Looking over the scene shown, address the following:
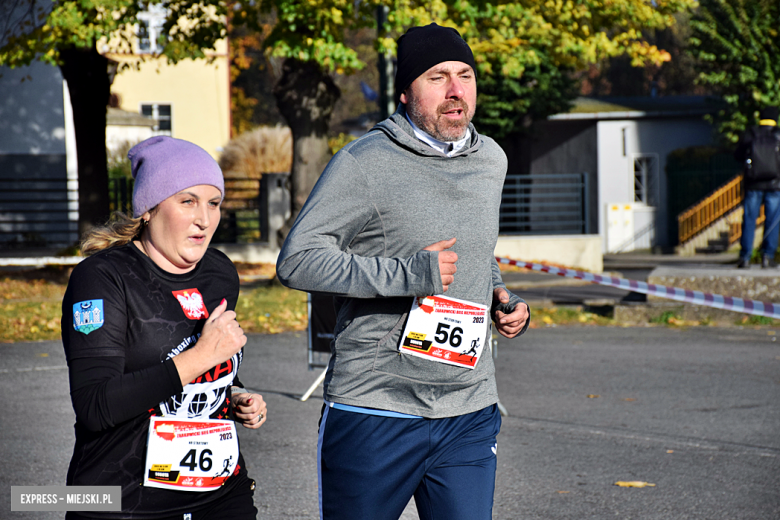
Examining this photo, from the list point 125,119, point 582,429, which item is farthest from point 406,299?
point 125,119

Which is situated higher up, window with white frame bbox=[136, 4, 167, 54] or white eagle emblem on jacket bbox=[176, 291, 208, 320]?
window with white frame bbox=[136, 4, 167, 54]

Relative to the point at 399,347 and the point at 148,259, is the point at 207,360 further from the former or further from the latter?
the point at 399,347

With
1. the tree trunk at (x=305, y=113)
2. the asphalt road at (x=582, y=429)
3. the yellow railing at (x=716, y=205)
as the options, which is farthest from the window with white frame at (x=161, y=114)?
the asphalt road at (x=582, y=429)

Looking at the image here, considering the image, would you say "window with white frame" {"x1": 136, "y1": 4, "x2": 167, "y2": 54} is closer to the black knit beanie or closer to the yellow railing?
the black knit beanie

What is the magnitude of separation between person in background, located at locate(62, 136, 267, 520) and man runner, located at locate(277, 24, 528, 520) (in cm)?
29

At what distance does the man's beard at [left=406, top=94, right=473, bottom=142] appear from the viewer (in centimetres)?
279

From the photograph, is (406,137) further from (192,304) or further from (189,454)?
(189,454)

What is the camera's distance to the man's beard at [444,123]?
2.79m

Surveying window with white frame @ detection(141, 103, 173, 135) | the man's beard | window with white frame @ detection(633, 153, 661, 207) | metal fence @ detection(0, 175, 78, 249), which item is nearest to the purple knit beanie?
the man's beard

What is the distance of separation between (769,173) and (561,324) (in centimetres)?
369

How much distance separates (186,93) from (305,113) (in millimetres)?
24903

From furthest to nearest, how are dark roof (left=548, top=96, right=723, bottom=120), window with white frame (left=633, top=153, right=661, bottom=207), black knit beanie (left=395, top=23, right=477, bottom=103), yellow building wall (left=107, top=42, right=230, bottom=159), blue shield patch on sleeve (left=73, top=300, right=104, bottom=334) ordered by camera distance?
yellow building wall (left=107, top=42, right=230, bottom=159), window with white frame (left=633, top=153, right=661, bottom=207), dark roof (left=548, top=96, right=723, bottom=120), black knit beanie (left=395, top=23, right=477, bottom=103), blue shield patch on sleeve (left=73, top=300, right=104, bottom=334)

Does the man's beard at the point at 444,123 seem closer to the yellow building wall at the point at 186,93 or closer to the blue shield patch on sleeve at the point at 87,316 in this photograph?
the blue shield patch on sleeve at the point at 87,316

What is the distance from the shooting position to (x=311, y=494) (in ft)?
16.4
